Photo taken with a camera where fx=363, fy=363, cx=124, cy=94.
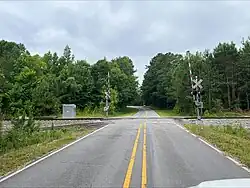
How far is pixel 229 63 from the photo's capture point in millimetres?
69938

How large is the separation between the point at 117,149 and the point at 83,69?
2648 inches

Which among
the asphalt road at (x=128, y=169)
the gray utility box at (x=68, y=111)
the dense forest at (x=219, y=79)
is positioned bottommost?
the asphalt road at (x=128, y=169)

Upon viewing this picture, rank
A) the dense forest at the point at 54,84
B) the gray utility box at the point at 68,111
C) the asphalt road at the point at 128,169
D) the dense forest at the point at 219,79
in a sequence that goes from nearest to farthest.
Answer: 1. the asphalt road at the point at 128,169
2. the gray utility box at the point at 68,111
3. the dense forest at the point at 54,84
4. the dense forest at the point at 219,79

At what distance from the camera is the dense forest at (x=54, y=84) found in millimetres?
62253

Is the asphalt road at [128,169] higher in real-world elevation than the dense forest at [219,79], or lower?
lower

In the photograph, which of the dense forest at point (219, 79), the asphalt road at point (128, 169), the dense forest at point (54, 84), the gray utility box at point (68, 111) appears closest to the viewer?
the asphalt road at point (128, 169)

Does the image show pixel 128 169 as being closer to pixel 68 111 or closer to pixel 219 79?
pixel 68 111

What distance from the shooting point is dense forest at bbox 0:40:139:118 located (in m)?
62.3

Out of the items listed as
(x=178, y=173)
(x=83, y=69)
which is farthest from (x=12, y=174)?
(x=83, y=69)

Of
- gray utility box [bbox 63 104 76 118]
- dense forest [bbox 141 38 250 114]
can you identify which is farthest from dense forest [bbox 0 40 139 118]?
dense forest [bbox 141 38 250 114]

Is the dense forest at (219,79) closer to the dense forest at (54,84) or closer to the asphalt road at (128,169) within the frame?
the dense forest at (54,84)

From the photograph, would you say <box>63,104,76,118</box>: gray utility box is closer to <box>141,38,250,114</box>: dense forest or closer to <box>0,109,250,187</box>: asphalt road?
<box>141,38,250,114</box>: dense forest

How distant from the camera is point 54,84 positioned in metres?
74.1

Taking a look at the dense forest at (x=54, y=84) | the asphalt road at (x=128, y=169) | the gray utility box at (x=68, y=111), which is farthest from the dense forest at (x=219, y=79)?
the asphalt road at (x=128, y=169)
